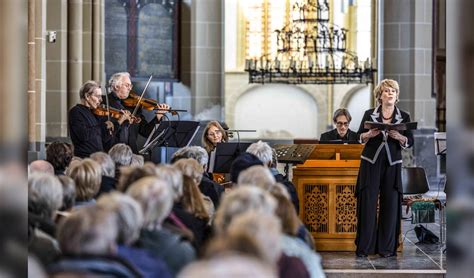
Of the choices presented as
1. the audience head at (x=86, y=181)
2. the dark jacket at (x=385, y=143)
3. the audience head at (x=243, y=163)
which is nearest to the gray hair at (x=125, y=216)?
the audience head at (x=86, y=181)

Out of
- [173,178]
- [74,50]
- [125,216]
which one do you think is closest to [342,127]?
[74,50]

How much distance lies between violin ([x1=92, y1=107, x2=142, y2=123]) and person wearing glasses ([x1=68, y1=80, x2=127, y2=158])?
0.06 m

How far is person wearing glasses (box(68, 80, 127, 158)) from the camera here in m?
9.22

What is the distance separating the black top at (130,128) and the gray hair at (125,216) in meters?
6.09

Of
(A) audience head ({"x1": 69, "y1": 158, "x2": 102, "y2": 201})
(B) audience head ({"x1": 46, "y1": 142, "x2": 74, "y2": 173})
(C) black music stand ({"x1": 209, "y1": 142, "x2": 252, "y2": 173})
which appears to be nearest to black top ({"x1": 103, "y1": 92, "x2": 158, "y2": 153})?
(C) black music stand ({"x1": 209, "y1": 142, "x2": 252, "y2": 173})

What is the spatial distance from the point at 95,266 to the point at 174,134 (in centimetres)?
689

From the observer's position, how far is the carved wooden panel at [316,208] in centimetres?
929

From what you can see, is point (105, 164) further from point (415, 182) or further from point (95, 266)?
point (415, 182)

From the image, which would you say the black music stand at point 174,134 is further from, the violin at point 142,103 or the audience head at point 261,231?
the audience head at point 261,231

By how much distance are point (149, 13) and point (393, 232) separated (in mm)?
8759

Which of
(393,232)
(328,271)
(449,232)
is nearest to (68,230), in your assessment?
(449,232)

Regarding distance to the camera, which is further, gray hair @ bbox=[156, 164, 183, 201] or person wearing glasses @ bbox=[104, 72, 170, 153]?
person wearing glasses @ bbox=[104, 72, 170, 153]

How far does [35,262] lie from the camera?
3748 millimetres

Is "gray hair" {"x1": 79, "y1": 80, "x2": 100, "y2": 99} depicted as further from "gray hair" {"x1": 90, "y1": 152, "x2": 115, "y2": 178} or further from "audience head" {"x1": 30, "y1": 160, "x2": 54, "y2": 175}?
"gray hair" {"x1": 90, "y1": 152, "x2": 115, "y2": 178}
